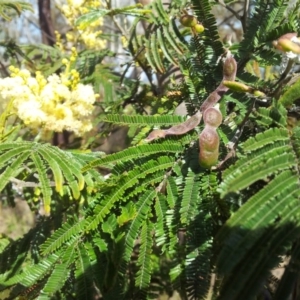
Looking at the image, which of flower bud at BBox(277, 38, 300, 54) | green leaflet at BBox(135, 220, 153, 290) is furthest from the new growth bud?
green leaflet at BBox(135, 220, 153, 290)

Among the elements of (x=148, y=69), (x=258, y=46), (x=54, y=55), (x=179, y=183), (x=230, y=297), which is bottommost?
(x=230, y=297)

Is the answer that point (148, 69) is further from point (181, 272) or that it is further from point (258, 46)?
point (181, 272)

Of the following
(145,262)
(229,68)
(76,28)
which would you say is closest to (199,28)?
(229,68)

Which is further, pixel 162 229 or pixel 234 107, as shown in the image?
pixel 234 107

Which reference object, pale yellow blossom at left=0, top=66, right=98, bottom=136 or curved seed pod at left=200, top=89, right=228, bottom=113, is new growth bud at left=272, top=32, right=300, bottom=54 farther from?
pale yellow blossom at left=0, top=66, right=98, bottom=136

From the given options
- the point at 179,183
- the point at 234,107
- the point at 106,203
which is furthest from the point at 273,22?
the point at 106,203

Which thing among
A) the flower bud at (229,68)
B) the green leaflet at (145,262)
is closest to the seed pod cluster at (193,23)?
the flower bud at (229,68)
